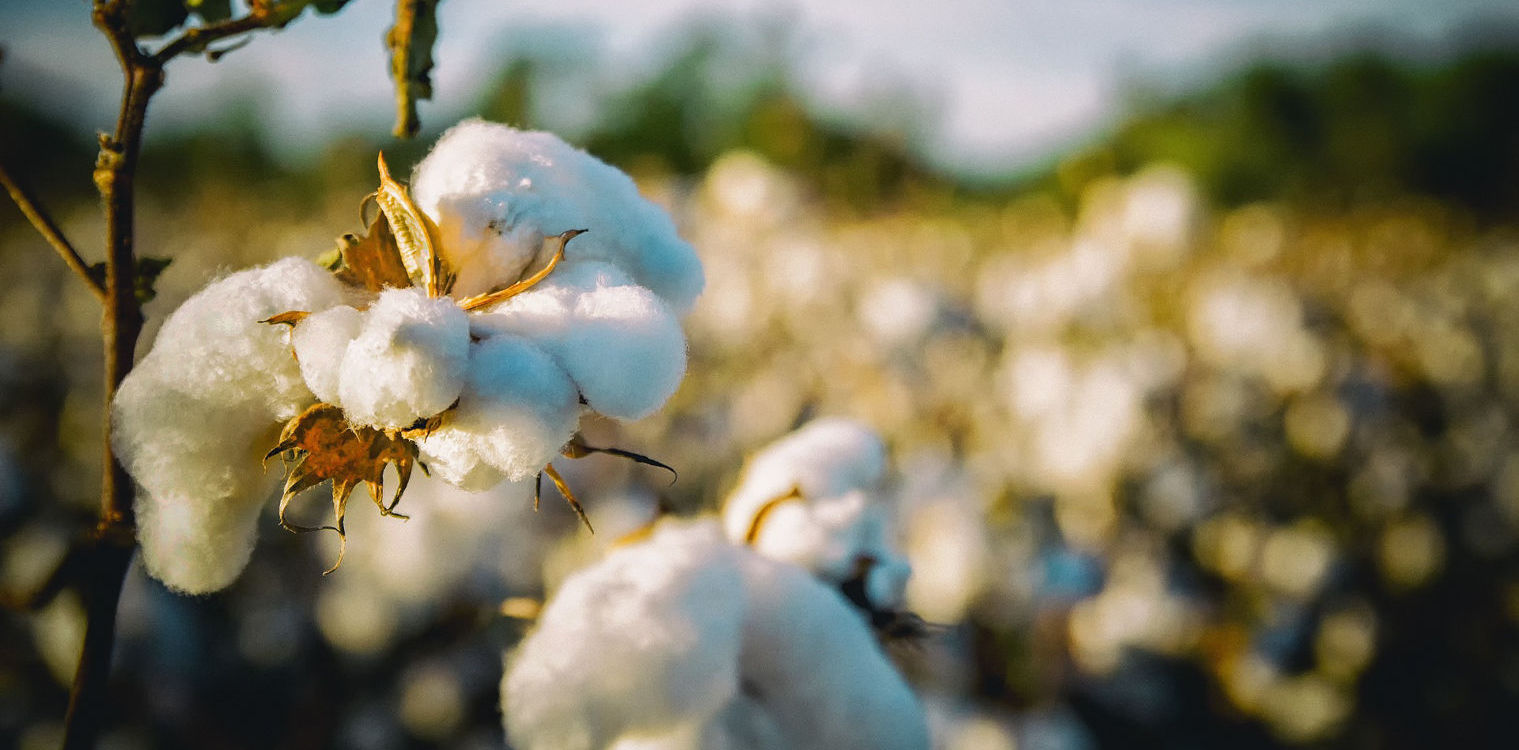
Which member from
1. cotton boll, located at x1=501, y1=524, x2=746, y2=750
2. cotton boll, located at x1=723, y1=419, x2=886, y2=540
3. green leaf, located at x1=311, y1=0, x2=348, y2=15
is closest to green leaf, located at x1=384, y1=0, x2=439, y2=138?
green leaf, located at x1=311, y1=0, x2=348, y2=15

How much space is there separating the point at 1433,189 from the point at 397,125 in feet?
61.8

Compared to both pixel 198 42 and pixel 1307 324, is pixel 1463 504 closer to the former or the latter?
pixel 1307 324

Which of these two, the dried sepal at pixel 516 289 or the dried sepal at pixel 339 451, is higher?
the dried sepal at pixel 516 289

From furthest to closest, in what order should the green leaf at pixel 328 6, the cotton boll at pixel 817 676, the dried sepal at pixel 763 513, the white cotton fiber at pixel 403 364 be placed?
the dried sepal at pixel 763 513 < the cotton boll at pixel 817 676 < the green leaf at pixel 328 6 < the white cotton fiber at pixel 403 364

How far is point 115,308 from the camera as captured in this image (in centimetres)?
46

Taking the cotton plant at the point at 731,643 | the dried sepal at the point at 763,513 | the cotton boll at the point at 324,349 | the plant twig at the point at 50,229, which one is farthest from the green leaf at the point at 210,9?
→ the dried sepal at the point at 763,513

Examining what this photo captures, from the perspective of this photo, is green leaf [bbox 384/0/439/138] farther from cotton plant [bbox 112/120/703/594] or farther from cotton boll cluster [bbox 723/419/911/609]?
cotton boll cluster [bbox 723/419/911/609]

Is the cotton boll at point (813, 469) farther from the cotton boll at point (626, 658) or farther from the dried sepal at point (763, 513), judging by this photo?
the cotton boll at point (626, 658)

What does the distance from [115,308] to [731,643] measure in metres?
0.41

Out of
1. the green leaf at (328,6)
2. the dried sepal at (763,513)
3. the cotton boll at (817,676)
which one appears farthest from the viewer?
the dried sepal at (763,513)

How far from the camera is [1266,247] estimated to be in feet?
16.7

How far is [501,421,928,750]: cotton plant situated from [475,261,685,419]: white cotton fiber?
0.22m

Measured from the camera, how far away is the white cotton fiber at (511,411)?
0.36 metres

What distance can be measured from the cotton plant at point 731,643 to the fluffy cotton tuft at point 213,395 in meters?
0.21
